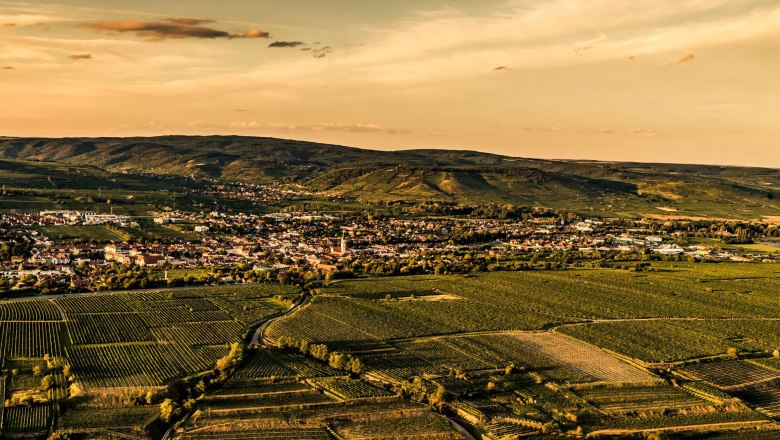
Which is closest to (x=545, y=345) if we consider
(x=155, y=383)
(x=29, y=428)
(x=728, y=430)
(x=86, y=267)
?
(x=728, y=430)

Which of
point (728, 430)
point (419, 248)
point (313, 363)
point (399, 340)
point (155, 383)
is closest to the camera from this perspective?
point (728, 430)

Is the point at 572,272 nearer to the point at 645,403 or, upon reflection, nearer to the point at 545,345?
the point at 545,345

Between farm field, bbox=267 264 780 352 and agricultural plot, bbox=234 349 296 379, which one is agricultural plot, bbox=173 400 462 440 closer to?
agricultural plot, bbox=234 349 296 379

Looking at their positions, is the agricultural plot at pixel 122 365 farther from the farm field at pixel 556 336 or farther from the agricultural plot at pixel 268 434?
the farm field at pixel 556 336

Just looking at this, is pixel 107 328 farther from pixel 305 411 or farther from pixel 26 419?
pixel 305 411

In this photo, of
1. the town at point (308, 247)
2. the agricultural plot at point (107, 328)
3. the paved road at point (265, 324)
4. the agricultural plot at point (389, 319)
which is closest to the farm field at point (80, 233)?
the town at point (308, 247)

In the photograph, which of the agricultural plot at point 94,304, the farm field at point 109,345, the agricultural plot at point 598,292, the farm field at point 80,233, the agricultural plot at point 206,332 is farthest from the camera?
the farm field at point 80,233

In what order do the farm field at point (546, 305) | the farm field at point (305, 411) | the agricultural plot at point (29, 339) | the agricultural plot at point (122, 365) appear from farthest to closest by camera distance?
the farm field at point (546, 305), the agricultural plot at point (29, 339), the agricultural plot at point (122, 365), the farm field at point (305, 411)
